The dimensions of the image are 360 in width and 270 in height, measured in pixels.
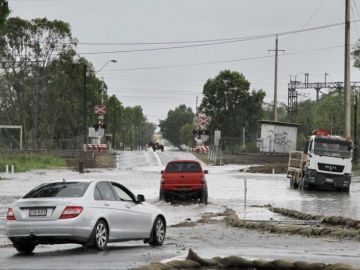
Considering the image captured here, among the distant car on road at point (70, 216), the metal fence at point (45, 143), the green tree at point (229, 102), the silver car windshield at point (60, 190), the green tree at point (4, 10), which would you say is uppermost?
the green tree at point (229, 102)

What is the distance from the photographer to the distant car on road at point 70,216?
49.5 ft

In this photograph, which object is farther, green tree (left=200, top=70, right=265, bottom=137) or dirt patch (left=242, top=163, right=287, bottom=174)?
green tree (left=200, top=70, right=265, bottom=137)

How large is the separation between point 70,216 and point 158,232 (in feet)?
9.36

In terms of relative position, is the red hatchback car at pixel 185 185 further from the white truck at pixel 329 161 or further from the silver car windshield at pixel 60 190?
the silver car windshield at pixel 60 190

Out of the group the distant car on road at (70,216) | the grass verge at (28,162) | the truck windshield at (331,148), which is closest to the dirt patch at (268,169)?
the grass verge at (28,162)

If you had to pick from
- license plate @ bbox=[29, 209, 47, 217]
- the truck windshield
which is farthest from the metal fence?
license plate @ bbox=[29, 209, 47, 217]

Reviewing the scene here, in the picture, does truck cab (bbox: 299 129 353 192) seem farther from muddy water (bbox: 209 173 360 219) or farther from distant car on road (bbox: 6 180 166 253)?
distant car on road (bbox: 6 180 166 253)

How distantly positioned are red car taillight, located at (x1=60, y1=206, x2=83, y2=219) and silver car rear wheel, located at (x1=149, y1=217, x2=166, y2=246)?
2505mm

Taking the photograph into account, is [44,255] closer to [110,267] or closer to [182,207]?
[110,267]

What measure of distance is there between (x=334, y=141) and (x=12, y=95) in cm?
6107

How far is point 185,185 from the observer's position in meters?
34.1

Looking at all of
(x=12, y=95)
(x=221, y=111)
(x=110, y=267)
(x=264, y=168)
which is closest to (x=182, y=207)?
(x=110, y=267)

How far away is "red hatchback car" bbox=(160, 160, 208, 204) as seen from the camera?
33906 millimetres

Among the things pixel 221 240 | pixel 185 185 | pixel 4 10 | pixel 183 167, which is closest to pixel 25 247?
pixel 221 240
